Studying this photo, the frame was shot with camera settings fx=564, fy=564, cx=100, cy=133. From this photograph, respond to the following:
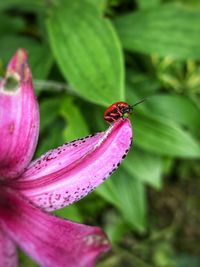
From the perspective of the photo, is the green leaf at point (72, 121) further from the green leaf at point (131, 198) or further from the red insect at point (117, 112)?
the red insect at point (117, 112)

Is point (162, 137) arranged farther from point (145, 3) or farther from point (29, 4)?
point (29, 4)

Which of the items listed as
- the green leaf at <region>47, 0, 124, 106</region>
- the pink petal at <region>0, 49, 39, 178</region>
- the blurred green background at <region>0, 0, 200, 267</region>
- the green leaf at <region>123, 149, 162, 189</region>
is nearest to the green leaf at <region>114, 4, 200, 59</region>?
the blurred green background at <region>0, 0, 200, 267</region>

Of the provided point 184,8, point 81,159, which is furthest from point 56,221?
point 184,8

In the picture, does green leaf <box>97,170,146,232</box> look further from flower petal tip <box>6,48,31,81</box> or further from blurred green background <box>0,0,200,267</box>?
flower petal tip <box>6,48,31,81</box>

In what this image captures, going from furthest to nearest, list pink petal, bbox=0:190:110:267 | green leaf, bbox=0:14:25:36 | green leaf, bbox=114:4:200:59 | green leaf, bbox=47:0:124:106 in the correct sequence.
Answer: green leaf, bbox=0:14:25:36, green leaf, bbox=114:4:200:59, green leaf, bbox=47:0:124:106, pink petal, bbox=0:190:110:267

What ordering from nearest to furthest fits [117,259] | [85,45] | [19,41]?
[85,45]
[19,41]
[117,259]

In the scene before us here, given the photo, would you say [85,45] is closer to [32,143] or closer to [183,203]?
[32,143]

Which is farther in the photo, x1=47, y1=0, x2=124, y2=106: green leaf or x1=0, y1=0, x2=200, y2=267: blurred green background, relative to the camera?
x1=0, y1=0, x2=200, y2=267: blurred green background
